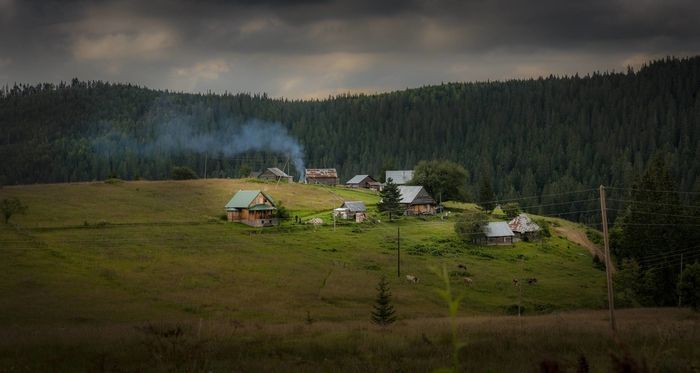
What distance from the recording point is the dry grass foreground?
13906 millimetres

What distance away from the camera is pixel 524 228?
95125 mm

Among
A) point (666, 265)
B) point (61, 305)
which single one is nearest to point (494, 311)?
point (666, 265)

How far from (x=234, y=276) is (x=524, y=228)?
175 ft

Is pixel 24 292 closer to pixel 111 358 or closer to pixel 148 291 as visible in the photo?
pixel 148 291

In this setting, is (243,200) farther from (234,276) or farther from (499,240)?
(499,240)

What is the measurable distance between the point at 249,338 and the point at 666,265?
199 ft

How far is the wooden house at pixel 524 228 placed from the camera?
9462 cm

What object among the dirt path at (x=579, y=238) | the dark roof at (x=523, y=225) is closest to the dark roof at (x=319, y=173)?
the dirt path at (x=579, y=238)

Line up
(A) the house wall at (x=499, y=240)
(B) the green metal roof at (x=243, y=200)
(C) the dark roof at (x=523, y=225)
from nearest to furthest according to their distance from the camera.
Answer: (A) the house wall at (x=499, y=240) → (C) the dark roof at (x=523, y=225) → (B) the green metal roof at (x=243, y=200)

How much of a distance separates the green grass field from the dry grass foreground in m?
0.15

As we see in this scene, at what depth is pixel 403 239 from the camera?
85.0 m

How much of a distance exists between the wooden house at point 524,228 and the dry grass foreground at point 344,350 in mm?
76287

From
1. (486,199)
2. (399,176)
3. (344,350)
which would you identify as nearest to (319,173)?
(399,176)

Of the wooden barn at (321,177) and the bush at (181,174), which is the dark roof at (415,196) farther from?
the wooden barn at (321,177)
